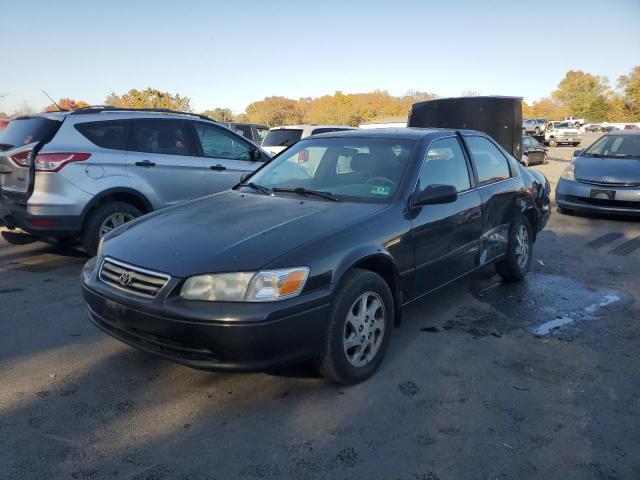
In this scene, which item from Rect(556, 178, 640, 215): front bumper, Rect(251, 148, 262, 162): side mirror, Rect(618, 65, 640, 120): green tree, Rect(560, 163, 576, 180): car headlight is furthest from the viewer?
Rect(618, 65, 640, 120): green tree

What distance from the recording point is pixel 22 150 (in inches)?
221

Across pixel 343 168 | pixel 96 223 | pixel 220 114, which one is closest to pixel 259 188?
pixel 343 168

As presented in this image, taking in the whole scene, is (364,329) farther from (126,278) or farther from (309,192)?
(126,278)

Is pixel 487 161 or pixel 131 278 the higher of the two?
pixel 487 161

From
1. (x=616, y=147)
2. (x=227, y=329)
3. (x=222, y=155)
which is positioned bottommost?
(x=227, y=329)

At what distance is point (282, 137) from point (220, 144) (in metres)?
5.18

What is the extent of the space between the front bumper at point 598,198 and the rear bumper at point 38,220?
7.86 meters

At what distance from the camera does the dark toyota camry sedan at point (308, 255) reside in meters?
2.79

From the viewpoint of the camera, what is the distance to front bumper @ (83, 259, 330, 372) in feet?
8.91

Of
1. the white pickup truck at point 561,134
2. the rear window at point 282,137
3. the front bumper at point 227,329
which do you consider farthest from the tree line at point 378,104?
the front bumper at point 227,329

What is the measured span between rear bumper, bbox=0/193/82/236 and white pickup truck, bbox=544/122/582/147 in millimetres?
41122

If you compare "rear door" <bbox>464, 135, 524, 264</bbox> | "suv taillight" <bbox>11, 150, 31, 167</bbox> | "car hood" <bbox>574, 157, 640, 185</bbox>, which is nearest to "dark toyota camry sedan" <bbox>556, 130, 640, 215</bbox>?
"car hood" <bbox>574, 157, 640, 185</bbox>

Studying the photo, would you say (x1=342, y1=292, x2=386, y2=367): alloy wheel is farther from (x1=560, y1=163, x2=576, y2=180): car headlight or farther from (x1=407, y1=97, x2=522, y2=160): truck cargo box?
(x1=407, y1=97, x2=522, y2=160): truck cargo box

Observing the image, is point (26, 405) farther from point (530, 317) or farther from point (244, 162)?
point (244, 162)
